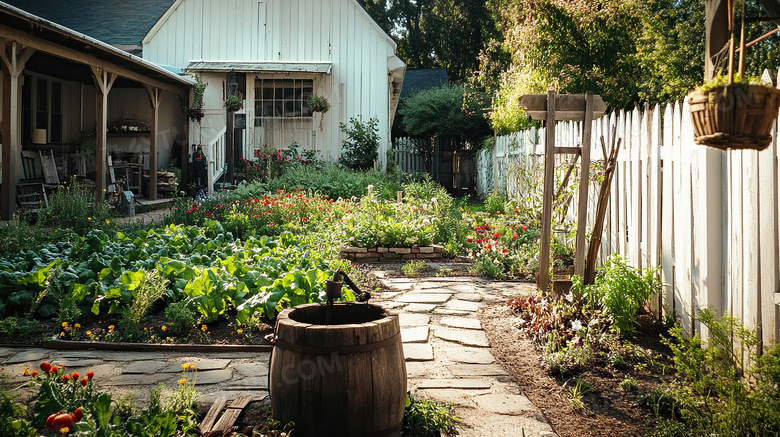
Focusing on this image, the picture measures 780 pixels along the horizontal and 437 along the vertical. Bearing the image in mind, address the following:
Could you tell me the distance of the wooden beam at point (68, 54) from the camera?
7.85 meters

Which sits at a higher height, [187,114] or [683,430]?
[187,114]

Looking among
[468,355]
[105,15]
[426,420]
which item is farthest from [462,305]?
[105,15]

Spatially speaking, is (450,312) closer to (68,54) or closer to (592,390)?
(592,390)

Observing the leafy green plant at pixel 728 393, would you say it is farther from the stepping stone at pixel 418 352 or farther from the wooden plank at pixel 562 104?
the wooden plank at pixel 562 104

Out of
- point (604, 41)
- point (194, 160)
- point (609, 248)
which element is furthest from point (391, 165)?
point (609, 248)

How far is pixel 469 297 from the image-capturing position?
5.37m

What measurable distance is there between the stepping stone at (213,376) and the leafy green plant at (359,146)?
11096 millimetres

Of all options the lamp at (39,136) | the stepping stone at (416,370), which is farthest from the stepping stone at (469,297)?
the lamp at (39,136)

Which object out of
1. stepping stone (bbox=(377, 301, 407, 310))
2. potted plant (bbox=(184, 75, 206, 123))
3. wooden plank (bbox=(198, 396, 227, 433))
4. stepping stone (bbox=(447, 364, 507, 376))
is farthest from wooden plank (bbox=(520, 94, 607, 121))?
potted plant (bbox=(184, 75, 206, 123))

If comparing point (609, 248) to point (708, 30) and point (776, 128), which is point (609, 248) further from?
point (708, 30)

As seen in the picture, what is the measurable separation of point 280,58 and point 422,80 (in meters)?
9.88

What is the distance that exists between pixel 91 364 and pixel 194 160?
10706mm

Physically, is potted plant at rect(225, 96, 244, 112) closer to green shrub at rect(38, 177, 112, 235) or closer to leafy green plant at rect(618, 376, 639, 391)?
green shrub at rect(38, 177, 112, 235)

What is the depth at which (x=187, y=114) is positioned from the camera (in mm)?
14531
